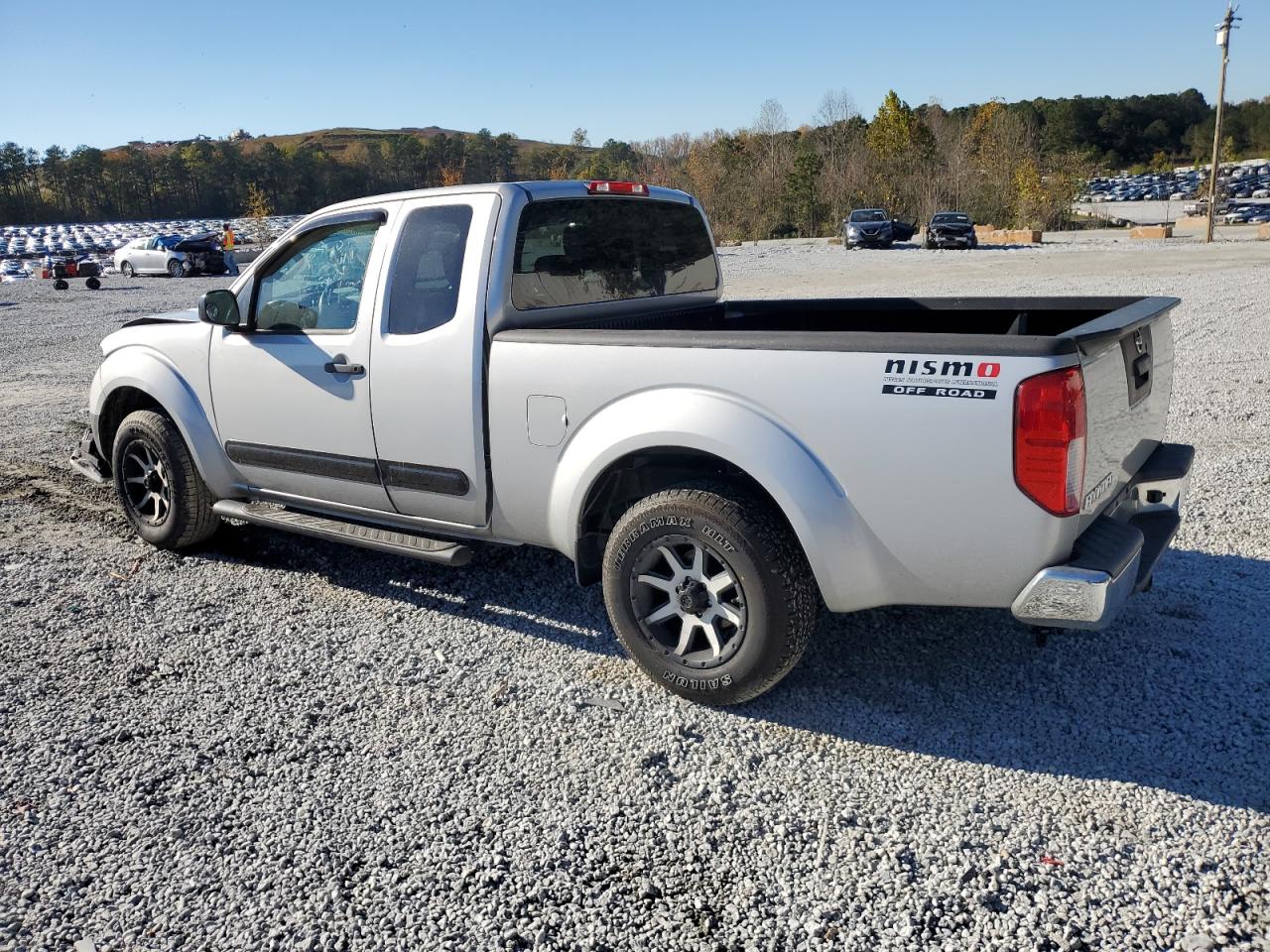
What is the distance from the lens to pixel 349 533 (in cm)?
469

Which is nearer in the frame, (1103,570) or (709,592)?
(1103,570)

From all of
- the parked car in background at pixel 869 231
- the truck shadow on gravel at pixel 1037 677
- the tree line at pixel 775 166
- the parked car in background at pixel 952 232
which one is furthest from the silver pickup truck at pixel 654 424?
the tree line at pixel 775 166

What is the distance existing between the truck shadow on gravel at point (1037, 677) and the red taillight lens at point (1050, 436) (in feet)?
3.28

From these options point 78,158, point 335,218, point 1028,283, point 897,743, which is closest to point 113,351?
point 335,218

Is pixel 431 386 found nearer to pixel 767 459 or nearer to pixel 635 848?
pixel 767 459

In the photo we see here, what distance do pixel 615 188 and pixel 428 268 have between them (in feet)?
3.39

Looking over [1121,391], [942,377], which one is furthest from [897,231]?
[942,377]

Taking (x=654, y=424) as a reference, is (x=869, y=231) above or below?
above

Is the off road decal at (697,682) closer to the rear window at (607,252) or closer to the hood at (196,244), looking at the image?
the rear window at (607,252)

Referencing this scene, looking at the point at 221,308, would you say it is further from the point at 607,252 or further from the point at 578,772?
the point at 578,772

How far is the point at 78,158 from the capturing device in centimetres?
11194

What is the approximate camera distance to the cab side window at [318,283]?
4.66 m

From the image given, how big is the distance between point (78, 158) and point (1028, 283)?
397 ft

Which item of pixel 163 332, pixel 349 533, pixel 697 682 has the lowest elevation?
pixel 697 682
